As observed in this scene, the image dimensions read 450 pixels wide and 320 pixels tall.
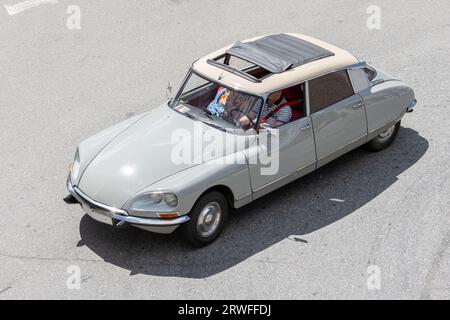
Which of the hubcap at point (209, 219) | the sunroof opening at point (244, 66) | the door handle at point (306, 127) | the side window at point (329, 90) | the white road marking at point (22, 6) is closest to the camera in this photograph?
the hubcap at point (209, 219)

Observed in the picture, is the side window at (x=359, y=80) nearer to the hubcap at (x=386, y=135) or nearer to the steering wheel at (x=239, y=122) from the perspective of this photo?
the hubcap at (x=386, y=135)

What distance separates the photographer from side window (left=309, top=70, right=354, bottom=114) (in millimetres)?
8453

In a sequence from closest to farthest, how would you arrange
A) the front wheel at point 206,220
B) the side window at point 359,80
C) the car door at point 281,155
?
the front wheel at point 206,220 → the car door at point 281,155 → the side window at point 359,80

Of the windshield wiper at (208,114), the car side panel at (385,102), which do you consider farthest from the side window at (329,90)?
the windshield wiper at (208,114)

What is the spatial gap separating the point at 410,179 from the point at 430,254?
148 cm

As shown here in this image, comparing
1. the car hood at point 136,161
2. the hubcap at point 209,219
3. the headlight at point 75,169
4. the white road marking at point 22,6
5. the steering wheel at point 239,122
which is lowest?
the hubcap at point 209,219

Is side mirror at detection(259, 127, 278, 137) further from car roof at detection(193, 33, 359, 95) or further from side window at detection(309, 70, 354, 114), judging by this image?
side window at detection(309, 70, 354, 114)

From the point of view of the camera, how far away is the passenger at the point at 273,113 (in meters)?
8.09

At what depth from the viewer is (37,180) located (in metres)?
8.88

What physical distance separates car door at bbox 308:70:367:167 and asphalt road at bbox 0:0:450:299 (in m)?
0.47

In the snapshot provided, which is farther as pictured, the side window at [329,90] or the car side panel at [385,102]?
the car side panel at [385,102]

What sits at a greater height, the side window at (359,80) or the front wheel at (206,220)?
the side window at (359,80)

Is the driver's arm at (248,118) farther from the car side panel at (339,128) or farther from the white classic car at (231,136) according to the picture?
the car side panel at (339,128)

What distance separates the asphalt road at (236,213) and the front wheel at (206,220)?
0.15 metres
